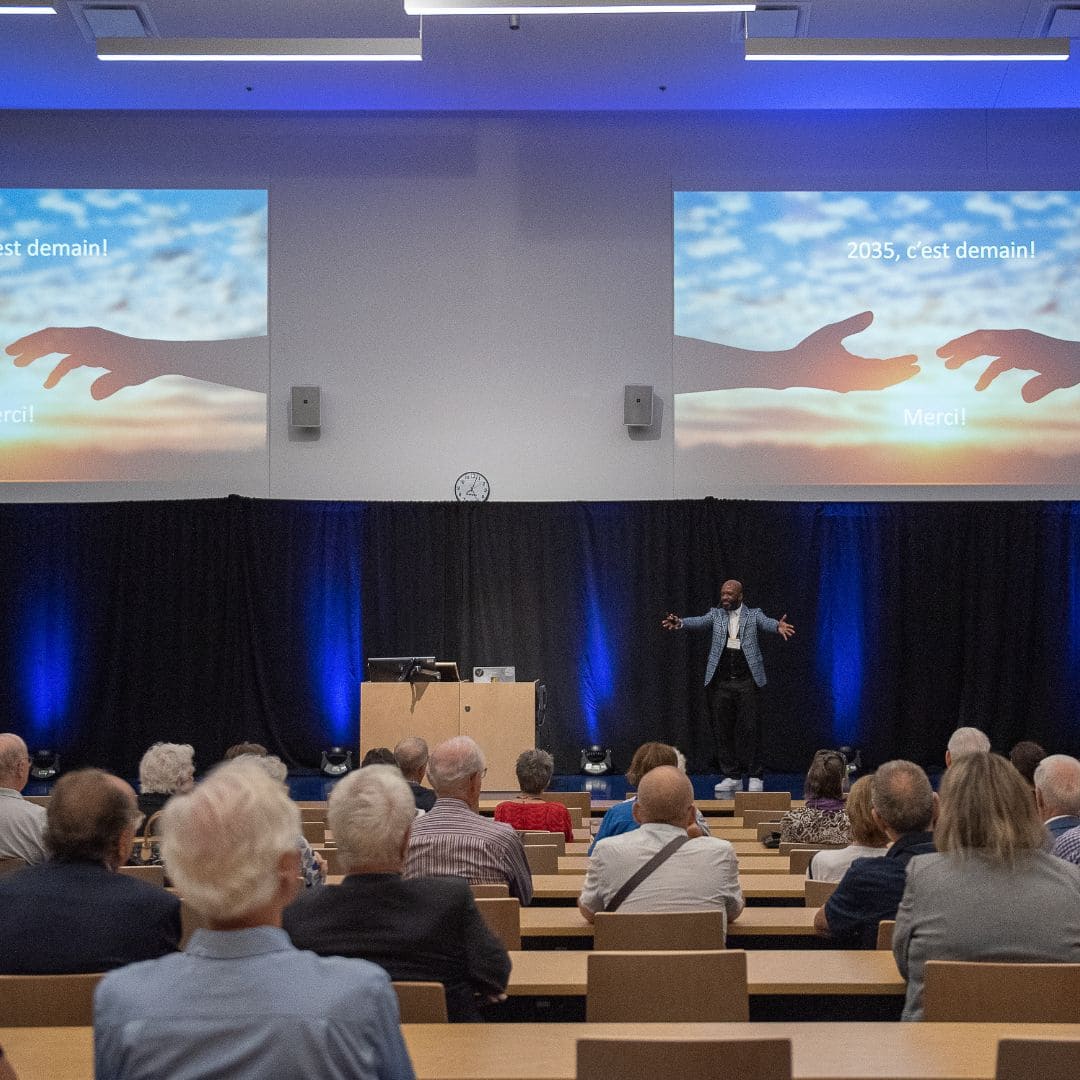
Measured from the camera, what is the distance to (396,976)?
2.68 m

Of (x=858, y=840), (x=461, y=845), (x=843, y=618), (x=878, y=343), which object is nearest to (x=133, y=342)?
(x=878, y=343)

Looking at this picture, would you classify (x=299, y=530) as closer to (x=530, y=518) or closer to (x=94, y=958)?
(x=530, y=518)

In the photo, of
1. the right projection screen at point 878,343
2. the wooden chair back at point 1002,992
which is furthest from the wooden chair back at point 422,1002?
the right projection screen at point 878,343

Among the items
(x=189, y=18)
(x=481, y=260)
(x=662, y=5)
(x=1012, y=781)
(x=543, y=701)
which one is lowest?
(x=543, y=701)

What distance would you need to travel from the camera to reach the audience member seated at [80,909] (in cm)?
268

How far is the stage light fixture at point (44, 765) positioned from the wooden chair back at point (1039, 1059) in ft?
33.7

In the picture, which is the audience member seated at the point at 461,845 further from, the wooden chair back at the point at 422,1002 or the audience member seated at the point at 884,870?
the wooden chair back at the point at 422,1002

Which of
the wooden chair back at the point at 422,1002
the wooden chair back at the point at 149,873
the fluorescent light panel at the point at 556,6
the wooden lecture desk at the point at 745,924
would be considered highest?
the fluorescent light panel at the point at 556,6

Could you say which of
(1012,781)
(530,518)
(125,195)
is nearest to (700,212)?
(530,518)

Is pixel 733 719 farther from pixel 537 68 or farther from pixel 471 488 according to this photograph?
pixel 537 68

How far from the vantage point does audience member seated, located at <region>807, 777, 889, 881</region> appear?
13.3ft

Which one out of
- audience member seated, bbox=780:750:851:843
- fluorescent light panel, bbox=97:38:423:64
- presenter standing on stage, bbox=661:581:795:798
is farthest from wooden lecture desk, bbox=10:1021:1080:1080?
presenter standing on stage, bbox=661:581:795:798

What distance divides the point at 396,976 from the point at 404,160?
10364 millimetres

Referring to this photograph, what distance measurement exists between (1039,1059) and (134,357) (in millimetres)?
10938
